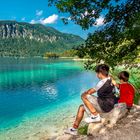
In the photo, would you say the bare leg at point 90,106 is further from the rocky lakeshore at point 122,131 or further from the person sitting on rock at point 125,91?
the person sitting on rock at point 125,91

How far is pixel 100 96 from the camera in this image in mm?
13445

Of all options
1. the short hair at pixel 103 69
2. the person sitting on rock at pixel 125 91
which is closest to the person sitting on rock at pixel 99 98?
the short hair at pixel 103 69

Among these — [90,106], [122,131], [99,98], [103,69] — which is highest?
[103,69]

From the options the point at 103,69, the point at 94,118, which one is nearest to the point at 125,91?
the point at 103,69

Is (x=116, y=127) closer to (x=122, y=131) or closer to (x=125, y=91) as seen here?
(x=122, y=131)

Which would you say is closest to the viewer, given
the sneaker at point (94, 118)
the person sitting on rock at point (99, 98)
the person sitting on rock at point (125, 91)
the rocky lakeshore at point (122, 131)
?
the rocky lakeshore at point (122, 131)

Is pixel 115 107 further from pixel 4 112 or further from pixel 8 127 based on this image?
pixel 4 112

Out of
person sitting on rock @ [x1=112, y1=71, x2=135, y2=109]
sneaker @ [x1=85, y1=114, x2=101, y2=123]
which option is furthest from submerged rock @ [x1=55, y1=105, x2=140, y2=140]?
person sitting on rock @ [x1=112, y1=71, x2=135, y2=109]

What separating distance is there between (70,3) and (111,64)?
4.44 metres

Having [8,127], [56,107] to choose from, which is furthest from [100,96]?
[56,107]

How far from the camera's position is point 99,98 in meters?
13.5

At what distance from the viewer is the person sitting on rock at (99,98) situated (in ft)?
43.1

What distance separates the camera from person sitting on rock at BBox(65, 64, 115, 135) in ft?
43.1

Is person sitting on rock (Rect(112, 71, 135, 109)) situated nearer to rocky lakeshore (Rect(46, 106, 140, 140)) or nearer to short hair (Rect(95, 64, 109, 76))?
rocky lakeshore (Rect(46, 106, 140, 140))
